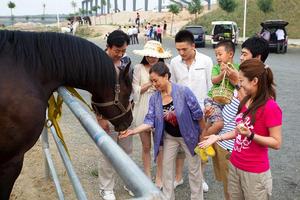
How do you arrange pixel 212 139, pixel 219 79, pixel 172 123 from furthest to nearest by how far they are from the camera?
pixel 172 123 < pixel 219 79 < pixel 212 139

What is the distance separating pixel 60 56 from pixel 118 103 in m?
0.65

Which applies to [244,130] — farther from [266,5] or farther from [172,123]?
[266,5]

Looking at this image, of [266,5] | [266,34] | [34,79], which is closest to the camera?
[34,79]

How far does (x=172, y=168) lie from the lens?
139 inches

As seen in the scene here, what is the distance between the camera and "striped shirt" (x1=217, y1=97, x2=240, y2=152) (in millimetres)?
3230

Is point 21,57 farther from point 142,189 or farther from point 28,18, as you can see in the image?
point 28,18

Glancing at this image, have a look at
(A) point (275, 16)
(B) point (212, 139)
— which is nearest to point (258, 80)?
(B) point (212, 139)

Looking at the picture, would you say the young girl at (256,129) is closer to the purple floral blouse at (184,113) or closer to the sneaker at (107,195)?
the purple floral blouse at (184,113)

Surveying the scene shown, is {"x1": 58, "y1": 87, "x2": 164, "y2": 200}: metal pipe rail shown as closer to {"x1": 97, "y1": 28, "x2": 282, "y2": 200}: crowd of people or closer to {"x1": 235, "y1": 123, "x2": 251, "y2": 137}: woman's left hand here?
{"x1": 235, "y1": 123, "x2": 251, "y2": 137}: woman's left hand

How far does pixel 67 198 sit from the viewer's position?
12.4 ft

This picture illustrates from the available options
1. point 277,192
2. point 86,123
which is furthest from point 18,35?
point 277,192

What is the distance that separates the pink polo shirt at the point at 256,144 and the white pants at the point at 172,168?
84cm

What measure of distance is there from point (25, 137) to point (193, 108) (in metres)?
1.54

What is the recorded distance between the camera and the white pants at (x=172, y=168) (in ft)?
11.5
